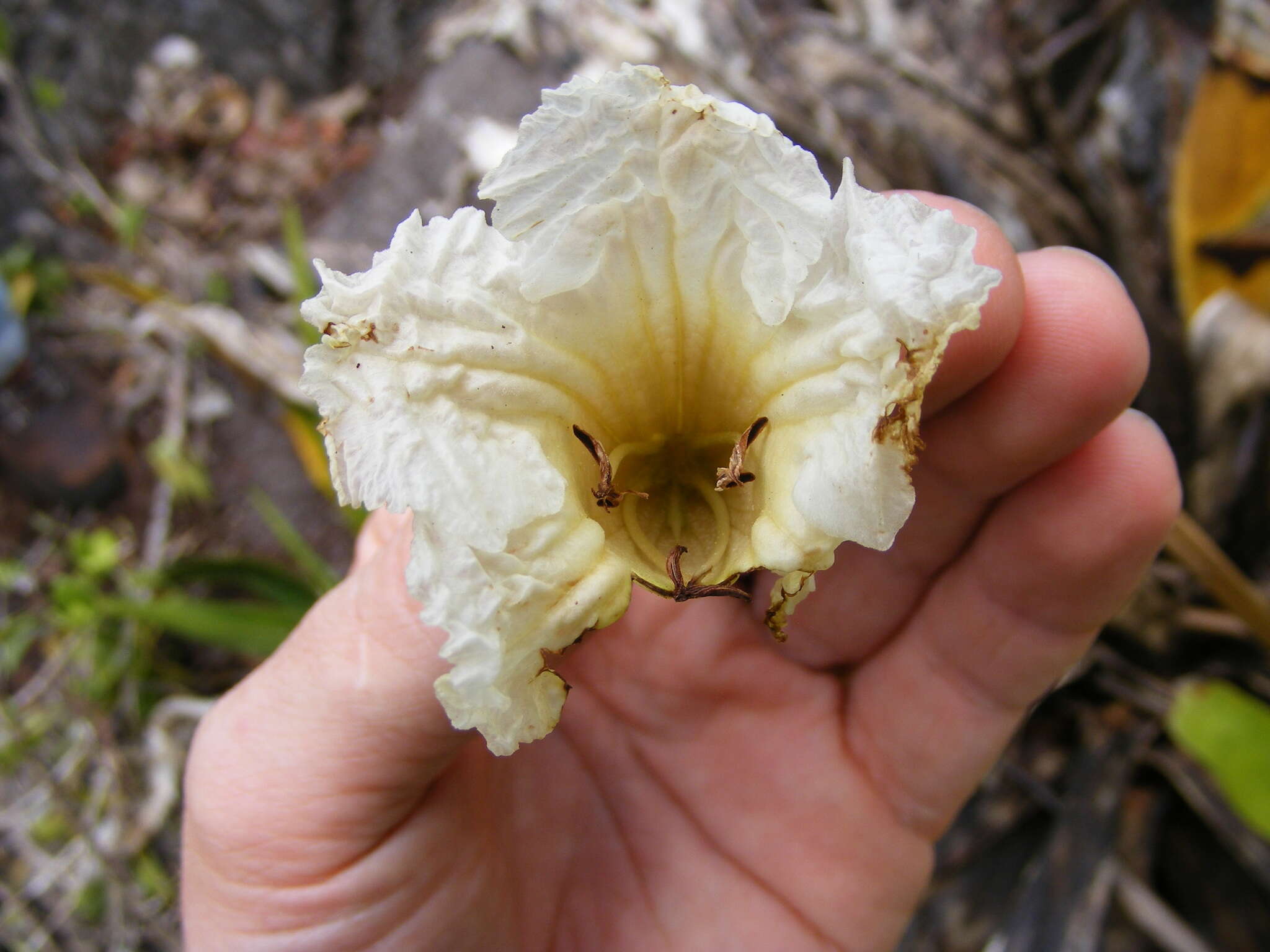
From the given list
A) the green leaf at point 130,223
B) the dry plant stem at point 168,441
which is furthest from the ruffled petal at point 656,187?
the green leaf at point 130,223

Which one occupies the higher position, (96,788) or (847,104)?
(847,104)

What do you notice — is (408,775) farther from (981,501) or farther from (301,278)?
(301,278)

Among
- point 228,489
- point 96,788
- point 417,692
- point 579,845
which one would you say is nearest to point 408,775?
point 417,692

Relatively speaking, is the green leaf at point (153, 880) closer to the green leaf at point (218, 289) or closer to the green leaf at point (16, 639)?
the green leaf at point (16, 639)

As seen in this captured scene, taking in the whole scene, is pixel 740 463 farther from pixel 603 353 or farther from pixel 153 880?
pixel 153 880

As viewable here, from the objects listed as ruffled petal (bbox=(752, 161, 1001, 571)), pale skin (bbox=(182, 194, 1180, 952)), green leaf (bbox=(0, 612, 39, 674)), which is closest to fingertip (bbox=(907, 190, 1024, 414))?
pale skin (bbox=(182, 194, 1180, 952))

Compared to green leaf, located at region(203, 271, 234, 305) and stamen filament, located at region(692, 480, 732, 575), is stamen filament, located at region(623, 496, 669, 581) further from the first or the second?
green leaf, located at region(203, 271, 234, 305)
